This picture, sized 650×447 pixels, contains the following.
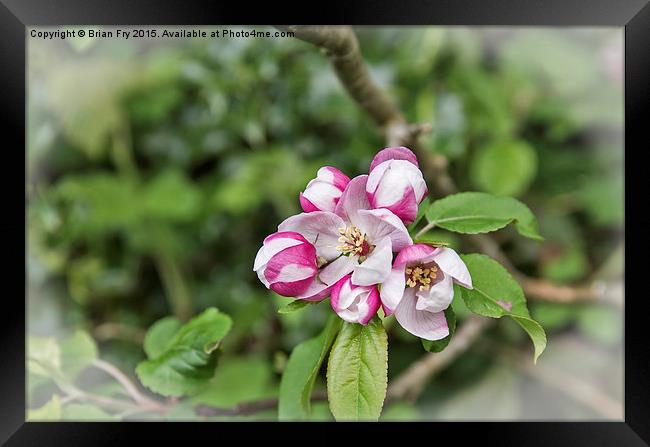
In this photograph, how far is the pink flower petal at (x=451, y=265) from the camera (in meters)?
0.58

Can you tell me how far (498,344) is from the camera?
1.51 meters

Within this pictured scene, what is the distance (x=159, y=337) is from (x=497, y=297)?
55cm

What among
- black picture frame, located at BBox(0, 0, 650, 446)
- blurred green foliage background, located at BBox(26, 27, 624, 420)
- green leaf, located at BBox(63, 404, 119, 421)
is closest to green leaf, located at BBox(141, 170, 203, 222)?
blurred green foliage background, located at BBox(26, 27, 624, 420)

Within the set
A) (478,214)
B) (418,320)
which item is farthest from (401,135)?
(418,320)

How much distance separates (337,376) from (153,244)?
1169 millimetres

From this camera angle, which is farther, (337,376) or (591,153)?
(591,153)

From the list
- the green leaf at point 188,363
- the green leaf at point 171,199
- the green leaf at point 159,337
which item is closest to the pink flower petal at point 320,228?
the green leaf at point 188,363

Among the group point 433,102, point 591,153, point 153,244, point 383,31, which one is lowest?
point 153,244

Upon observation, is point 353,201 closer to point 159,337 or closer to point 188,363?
point 188,363

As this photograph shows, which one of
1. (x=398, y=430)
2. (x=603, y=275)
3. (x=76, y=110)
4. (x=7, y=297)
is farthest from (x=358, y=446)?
(x=76, y=110)

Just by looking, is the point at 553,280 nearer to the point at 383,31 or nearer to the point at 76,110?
the point at 383,31

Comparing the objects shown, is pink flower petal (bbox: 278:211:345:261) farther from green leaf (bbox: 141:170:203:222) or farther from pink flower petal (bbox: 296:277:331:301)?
green leaf (bbox: 141:170:203:222)

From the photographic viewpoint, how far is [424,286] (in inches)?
23.9
